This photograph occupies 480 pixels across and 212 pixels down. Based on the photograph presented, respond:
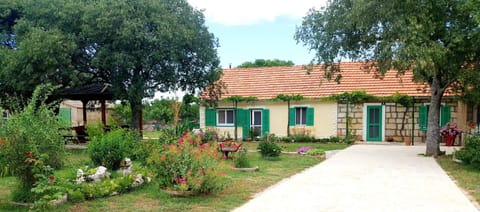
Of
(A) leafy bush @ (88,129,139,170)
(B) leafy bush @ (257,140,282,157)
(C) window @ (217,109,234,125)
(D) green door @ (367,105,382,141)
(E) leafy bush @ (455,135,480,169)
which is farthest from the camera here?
(C) window @ (217,109,234,125)

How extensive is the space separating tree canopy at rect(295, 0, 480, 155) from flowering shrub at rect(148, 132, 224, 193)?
6591mm

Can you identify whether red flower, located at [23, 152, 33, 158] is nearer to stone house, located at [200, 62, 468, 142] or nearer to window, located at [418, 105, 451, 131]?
stone house, located at [200, 62, 468, 142]

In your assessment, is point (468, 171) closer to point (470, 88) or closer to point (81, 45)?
point (470, 88)

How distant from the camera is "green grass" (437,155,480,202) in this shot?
7590 millimetres

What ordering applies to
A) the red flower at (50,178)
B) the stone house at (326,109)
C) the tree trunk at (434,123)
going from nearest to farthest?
the red flower at (50,178) → the tree trunk at (434,123) → the stone house at (326,109)

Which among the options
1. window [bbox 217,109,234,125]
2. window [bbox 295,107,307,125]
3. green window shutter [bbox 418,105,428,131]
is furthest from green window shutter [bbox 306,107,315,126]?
green window shutter [bbox 418,105,428,131]

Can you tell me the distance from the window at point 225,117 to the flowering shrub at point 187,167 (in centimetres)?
1499

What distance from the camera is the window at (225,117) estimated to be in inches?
873

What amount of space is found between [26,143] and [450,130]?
16.4 metres

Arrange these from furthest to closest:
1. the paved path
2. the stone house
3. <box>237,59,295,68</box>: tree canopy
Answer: <box>237,59,295,68</box>: tree canopy, the stone house, the paved path

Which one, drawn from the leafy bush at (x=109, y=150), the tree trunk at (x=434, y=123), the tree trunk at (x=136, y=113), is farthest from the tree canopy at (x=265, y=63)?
the leafy bush at (x=109, y=150)

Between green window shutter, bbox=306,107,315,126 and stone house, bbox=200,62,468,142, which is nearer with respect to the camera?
stone house, bbox=200,62,468,142

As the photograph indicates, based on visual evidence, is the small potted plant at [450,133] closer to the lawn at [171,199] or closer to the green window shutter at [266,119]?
the green window shutter at [266,119]

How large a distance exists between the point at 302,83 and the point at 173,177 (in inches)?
617
